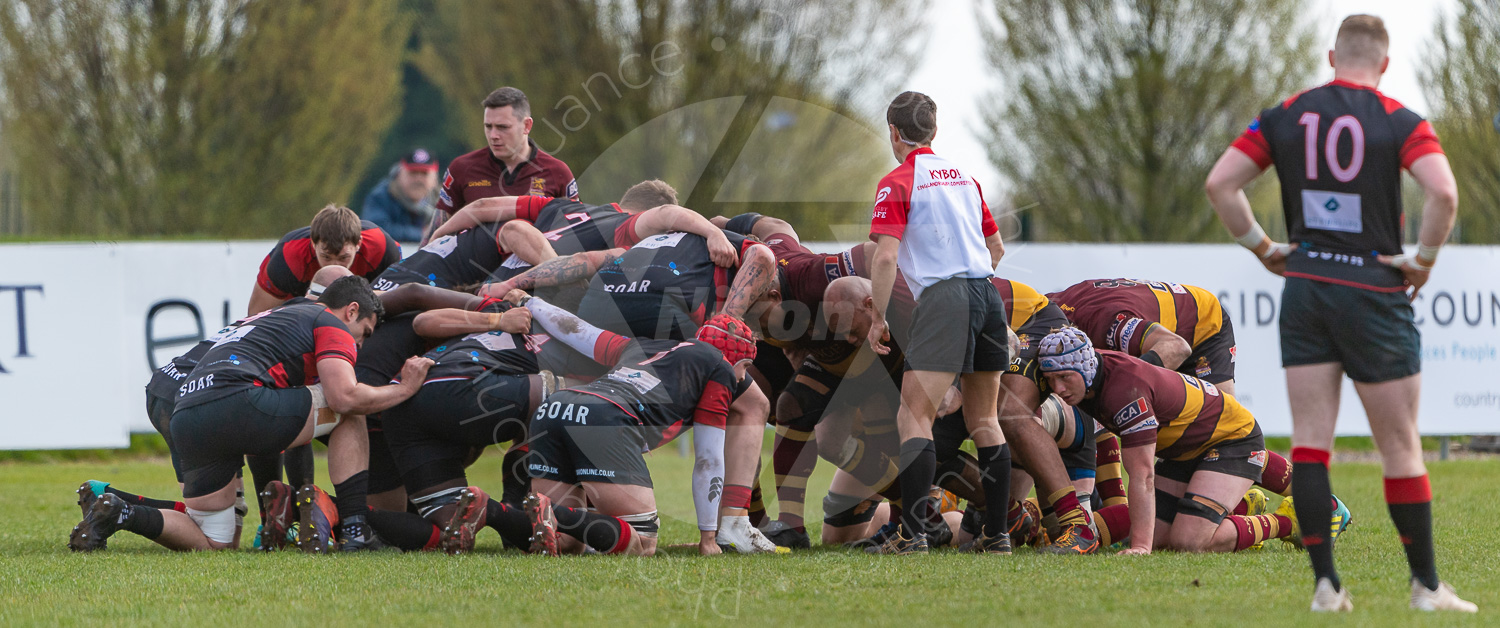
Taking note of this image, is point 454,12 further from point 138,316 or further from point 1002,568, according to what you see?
point 1002,568

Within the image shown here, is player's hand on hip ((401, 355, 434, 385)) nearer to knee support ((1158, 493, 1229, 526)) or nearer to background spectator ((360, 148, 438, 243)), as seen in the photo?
knee support ((1158, 493, 1229, 526))

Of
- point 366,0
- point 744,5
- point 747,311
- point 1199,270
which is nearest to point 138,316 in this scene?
point 747,311

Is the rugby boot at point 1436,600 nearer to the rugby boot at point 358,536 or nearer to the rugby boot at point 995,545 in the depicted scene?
the rugby boot at point 995,545

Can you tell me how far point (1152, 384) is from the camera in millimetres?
5637

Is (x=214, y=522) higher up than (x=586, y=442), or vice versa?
(x=586, y=442)

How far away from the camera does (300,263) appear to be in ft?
23.0

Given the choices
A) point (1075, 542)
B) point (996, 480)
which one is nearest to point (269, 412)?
point (996, 480)

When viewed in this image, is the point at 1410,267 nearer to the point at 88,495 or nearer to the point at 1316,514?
the point at 1316,514

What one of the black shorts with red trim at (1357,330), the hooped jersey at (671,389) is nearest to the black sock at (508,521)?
the hooped jersey at (671,389)

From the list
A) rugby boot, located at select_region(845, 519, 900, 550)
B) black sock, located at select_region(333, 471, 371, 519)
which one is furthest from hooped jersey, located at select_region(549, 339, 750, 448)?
black sock, located at select_region(333, 471, 371, 519)

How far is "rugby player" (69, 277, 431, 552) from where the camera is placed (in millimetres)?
5617

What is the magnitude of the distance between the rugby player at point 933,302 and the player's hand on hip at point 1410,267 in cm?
181

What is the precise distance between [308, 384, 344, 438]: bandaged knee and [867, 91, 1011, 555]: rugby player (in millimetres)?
2557

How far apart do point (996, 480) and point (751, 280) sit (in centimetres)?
149
